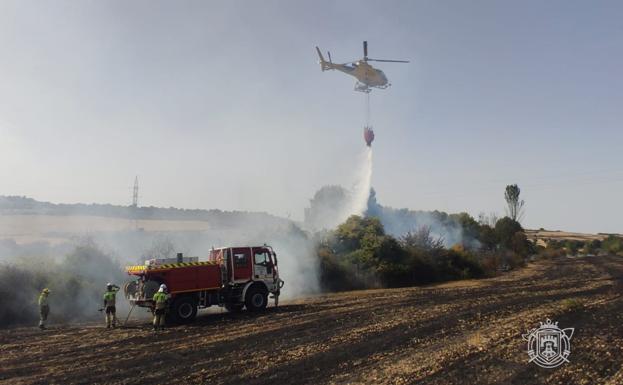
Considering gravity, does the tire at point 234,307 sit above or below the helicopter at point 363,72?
below

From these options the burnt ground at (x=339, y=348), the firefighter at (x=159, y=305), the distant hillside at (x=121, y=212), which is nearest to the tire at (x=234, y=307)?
the burnt ground at (x=339, y=348)

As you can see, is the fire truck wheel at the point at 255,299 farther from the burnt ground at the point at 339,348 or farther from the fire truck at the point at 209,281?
the burnt ground at the point at 339,348


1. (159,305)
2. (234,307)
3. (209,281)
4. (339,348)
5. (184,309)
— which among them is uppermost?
(209,281)

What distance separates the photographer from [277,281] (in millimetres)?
20766

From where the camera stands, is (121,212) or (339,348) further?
(121,212)

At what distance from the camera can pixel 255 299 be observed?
1984cm

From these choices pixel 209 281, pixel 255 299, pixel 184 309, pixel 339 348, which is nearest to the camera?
pixel 339 348

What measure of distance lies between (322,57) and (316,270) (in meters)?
23.5

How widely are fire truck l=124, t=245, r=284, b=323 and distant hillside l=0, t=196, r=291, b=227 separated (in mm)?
26969

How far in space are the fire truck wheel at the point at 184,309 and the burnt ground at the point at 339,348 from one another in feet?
1.63

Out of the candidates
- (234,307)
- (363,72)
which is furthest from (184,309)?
(363,72)

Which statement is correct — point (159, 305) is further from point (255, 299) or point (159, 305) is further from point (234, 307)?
point (255, 299)

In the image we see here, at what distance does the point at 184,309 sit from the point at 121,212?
44.0 metres

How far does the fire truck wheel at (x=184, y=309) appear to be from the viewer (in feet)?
57.1
